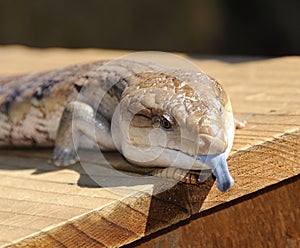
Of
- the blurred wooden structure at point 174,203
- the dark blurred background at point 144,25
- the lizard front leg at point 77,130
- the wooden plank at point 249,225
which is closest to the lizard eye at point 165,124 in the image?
the blurred wooden structure at point 174,203

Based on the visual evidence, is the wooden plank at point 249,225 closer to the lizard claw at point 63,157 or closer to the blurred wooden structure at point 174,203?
the blurred wooden structure at point 174,203

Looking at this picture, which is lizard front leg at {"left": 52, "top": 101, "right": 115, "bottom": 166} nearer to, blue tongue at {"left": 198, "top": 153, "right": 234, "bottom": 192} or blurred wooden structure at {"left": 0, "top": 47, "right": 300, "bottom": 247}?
blurred wooden structure at {"left": 0, "top": 47, "right": 300, "bottom": 247}

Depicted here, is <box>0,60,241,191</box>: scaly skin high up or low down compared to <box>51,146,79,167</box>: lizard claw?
up

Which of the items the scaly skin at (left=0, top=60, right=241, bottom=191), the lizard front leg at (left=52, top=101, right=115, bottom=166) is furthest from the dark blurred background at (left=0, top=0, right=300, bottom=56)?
the lizard front leg at (left=52, top=101, right=115, bottom=166)

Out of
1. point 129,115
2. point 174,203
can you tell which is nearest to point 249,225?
point 174,203

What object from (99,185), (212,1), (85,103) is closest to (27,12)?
(212,1)

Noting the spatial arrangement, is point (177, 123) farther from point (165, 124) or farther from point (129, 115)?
point (129, 115)
